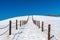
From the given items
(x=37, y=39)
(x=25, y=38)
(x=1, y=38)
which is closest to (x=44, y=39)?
(x=37, y=39)

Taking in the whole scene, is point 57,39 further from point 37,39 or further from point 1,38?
point 1,38

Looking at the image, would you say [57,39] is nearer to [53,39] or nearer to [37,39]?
[53,39]

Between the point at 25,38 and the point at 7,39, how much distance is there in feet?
7.01

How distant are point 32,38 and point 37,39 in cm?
64

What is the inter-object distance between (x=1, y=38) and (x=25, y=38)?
3071mm

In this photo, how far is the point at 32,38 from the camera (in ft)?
54.5

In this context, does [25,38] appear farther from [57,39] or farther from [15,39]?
[57,39]

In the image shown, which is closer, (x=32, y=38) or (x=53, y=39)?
(x=32, y=38)

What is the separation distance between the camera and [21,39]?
52.6 ft

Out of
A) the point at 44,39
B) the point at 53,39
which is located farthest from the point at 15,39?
the point at 53,39

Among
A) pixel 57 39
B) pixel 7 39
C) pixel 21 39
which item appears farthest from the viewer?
pixel 57 39

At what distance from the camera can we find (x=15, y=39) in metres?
16.2

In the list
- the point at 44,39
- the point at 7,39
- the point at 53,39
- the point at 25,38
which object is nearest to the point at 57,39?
the point at 53,39

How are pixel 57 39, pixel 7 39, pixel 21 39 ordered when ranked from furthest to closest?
pixel 57 39 → pixel 7 39 → pixel 21 39
